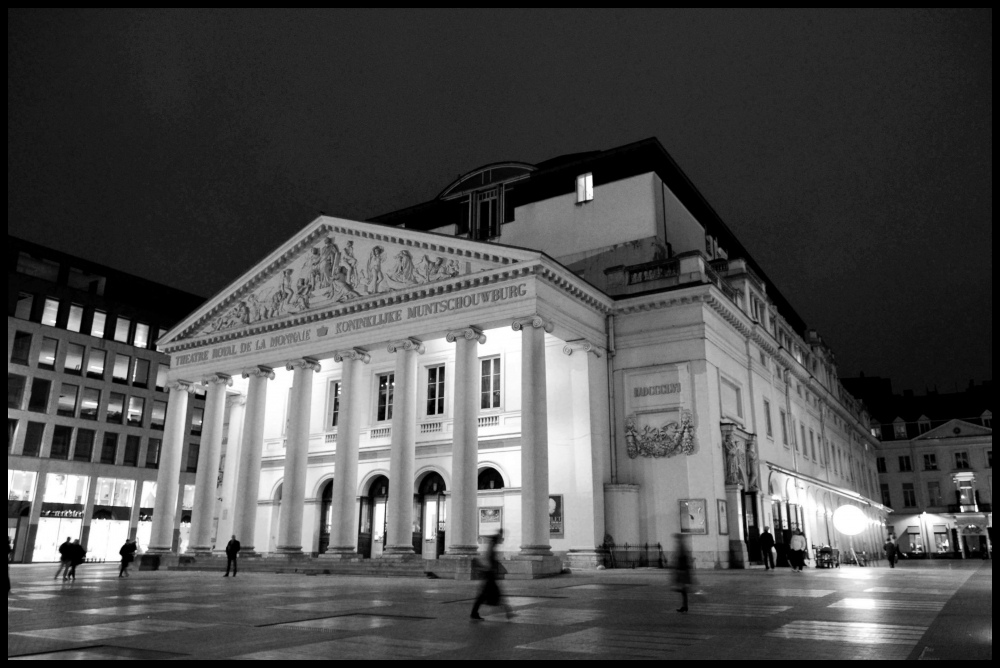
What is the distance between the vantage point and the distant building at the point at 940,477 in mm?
77000

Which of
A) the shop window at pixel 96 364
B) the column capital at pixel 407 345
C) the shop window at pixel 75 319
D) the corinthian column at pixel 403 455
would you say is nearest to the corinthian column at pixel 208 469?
the column capital at pixel 407 345

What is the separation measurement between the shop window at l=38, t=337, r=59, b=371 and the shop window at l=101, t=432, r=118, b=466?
608 cm

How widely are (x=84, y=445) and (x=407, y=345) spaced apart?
34.6 metres

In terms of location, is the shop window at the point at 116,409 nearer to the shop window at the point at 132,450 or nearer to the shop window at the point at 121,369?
the shop window at the point at 121,369

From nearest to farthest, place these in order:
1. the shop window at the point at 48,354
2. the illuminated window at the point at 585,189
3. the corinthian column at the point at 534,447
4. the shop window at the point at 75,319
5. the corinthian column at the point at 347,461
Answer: the corinthian column at the point at 534,447
the corinthian column at the point at 347,461
the illuminated window at the point at 585,189
the shop window at the point at 48,354
the shop window at the point at 75,319

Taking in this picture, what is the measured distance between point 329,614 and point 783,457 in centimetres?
3070

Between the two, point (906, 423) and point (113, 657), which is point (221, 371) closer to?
point (113, 657)

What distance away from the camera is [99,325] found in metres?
55.8

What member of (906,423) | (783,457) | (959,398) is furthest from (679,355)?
(959,398)

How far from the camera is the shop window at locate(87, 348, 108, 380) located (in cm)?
5453

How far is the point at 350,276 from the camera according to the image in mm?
32500

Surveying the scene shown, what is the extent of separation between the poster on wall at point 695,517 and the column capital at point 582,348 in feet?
21.9

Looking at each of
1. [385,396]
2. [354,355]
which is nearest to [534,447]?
[354,355]

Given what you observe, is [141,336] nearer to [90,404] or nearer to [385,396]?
[90,404]
